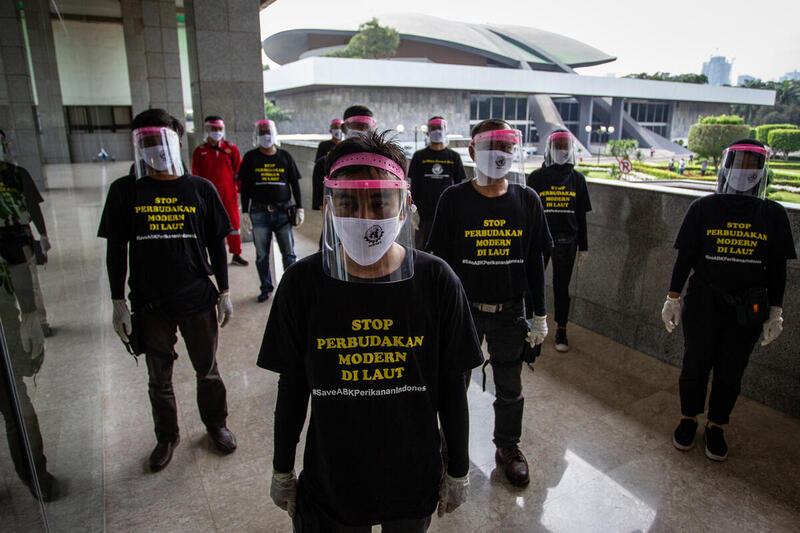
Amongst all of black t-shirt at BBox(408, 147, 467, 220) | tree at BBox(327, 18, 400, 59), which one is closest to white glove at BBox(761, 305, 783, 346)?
black t-shirt at BBox(408, 147, 467, 220)

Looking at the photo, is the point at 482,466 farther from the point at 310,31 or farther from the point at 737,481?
the point at 310,31

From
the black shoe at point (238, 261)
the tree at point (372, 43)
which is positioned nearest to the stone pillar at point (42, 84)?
the black shoe at point (238, 261)

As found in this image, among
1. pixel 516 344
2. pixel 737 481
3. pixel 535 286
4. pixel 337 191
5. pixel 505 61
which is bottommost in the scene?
pixel 737 481

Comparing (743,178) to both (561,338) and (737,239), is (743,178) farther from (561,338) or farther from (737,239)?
(561,338)

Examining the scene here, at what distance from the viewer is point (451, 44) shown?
6362cm

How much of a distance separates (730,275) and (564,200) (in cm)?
184

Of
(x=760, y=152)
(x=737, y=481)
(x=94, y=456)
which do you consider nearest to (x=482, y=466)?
(x=737, y=481)

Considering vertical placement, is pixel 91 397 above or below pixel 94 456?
above

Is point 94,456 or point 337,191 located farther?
point 94,456

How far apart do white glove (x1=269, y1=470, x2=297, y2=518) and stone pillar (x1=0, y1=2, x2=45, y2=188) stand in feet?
6.07

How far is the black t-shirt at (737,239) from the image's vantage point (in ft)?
10.6

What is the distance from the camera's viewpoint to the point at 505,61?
64.8 metres

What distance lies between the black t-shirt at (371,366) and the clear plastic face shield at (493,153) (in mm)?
1684

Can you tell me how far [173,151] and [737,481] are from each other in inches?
157
